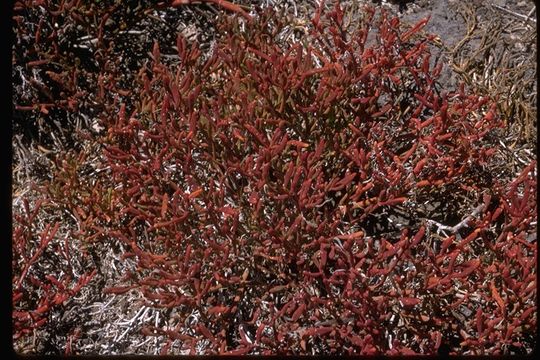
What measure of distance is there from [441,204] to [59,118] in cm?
181

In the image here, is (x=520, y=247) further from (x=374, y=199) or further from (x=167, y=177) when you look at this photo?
(x=167, y=177)

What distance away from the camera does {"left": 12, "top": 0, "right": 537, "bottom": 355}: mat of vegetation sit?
2.62m

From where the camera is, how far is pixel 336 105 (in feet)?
9.50

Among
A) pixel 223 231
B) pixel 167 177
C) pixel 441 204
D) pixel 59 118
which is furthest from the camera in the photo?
pixel 59 118

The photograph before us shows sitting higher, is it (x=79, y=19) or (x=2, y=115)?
(x=79, y=19)

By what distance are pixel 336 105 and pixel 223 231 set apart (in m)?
0.71

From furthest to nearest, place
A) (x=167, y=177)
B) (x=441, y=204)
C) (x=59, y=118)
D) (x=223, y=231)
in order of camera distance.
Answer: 1. (x=59, y=118)
2. (x=441, y=204)
3. (x=167, y=177)
4. (x=223, y=231)

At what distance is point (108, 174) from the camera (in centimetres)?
319

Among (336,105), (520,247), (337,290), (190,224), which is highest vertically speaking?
(336,105)

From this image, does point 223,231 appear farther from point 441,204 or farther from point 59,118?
point 59,118

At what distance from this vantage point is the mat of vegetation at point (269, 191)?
262 cm

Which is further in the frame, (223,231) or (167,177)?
(167,177)

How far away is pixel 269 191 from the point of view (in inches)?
105

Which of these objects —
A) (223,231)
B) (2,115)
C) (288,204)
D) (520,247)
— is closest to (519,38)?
(520,247)
